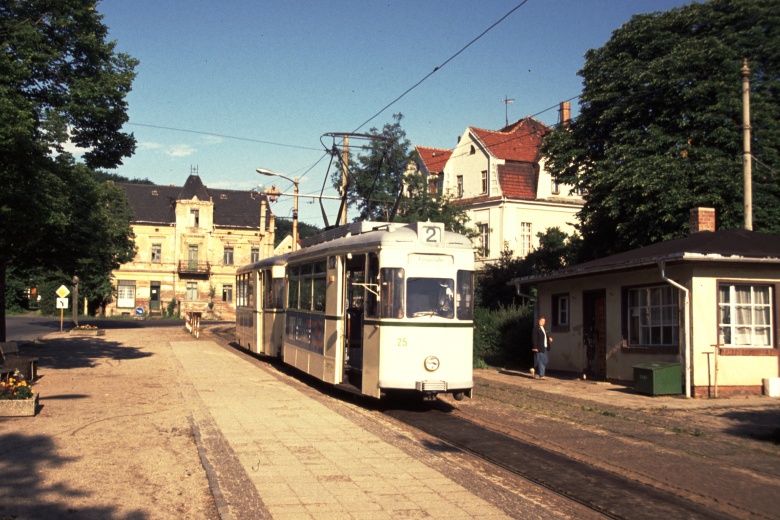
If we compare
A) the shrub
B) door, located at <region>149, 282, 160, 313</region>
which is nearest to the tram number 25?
the shrub

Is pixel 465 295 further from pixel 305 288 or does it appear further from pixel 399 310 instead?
pixel 305 288

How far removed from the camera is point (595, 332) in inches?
836

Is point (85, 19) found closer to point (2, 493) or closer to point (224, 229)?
point (2, 493)

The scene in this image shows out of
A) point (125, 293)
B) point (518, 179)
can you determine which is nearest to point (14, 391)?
point (518, 179)

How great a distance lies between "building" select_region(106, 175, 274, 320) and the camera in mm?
72688

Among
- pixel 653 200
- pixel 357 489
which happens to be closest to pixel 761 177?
pixel 653 200

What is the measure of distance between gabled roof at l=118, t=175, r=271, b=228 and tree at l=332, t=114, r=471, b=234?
108 feet

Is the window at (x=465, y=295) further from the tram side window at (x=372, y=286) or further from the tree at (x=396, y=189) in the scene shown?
the tree at (x=396, y=189)

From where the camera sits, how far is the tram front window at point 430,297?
13398 mm

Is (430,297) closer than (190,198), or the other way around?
(430,297)

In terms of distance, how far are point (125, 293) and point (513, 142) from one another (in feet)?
136

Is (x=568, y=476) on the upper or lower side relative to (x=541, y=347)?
lower

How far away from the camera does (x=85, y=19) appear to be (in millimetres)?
17859

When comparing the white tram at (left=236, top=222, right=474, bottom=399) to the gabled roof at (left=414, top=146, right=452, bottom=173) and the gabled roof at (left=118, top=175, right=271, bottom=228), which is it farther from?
the gabled roof at (left=118, top=175, right=271, bottom=228)
